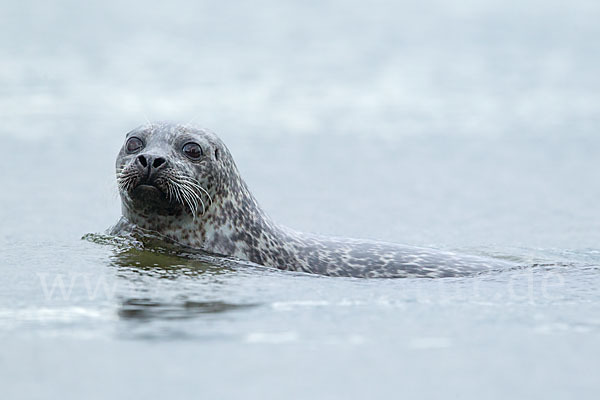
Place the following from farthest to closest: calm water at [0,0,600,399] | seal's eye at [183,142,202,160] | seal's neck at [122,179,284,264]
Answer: seal's neck at [122,179,284,264] → seal's eye at [183,142,202,160] → calm water at [0,0,600,399]

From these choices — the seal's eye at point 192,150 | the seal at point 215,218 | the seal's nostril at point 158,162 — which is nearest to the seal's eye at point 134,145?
the seal at point 215,218

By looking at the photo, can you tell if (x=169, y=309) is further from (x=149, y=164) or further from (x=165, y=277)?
(x=149, y=164)

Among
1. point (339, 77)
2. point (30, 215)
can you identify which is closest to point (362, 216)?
point (30, 215)

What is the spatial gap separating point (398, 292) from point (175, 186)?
1.86 m

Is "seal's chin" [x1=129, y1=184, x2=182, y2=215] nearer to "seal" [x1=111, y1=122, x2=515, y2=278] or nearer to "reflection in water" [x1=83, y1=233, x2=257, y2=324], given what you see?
"seal" [x1=111, y1=122, x2=515, y2=278]

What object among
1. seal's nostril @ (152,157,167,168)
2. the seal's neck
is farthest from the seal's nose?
the seal's neck

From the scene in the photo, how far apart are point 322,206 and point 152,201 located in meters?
5.40

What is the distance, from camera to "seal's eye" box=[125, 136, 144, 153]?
835 cm

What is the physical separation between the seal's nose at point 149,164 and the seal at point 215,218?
0.08 m

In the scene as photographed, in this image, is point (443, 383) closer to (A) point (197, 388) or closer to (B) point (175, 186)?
(A) point (197, 388)

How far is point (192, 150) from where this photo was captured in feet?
27.3

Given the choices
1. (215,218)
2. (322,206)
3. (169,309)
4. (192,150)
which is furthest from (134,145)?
(322,206)

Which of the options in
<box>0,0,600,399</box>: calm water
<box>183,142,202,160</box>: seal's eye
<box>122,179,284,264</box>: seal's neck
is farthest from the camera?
<box>122,179,284,264</box>: seal's neck

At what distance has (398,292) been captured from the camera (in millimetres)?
7410
